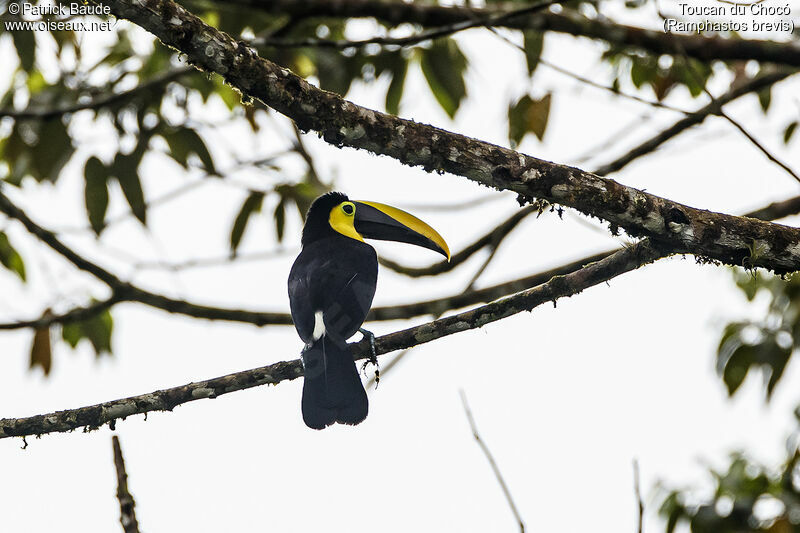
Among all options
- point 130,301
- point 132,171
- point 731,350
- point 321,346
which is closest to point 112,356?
point 130,301

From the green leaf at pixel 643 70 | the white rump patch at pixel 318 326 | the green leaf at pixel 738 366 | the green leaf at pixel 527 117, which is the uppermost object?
the green leaf at pixel 643 70

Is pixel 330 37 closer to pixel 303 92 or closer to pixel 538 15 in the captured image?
pixel 538 15

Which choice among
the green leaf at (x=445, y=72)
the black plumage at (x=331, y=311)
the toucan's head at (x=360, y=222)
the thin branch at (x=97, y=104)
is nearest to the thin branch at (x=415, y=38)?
the thin branch at (x=97, y=104)

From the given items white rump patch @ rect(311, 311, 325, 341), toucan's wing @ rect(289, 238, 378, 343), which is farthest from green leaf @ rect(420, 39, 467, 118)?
white rump patch @ rect(311, 311, 325, 341)

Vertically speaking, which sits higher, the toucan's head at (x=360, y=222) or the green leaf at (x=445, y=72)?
the green leaf at (x=445, y=72)

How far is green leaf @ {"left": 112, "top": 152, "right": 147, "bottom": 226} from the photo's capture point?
14.5 ft

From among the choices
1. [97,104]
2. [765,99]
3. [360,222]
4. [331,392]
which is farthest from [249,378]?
[765,99]

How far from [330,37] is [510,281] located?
70.4 inches

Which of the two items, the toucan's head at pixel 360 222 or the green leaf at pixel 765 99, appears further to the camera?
the green leaf at pixel 765 99

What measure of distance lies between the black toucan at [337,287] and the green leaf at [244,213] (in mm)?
367

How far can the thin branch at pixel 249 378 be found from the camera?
2.87 m

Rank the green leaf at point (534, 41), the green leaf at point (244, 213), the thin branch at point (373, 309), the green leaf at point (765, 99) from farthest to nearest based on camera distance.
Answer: the green leaf at point (765, 99)
the green leaf at point (244, 213)
the green leaf at point (534, 41)
the thin branch at point (373, 309)

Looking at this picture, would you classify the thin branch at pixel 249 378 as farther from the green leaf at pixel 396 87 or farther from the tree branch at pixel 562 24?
the tree branch at pixel 562 24

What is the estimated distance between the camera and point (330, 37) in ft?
16.8
